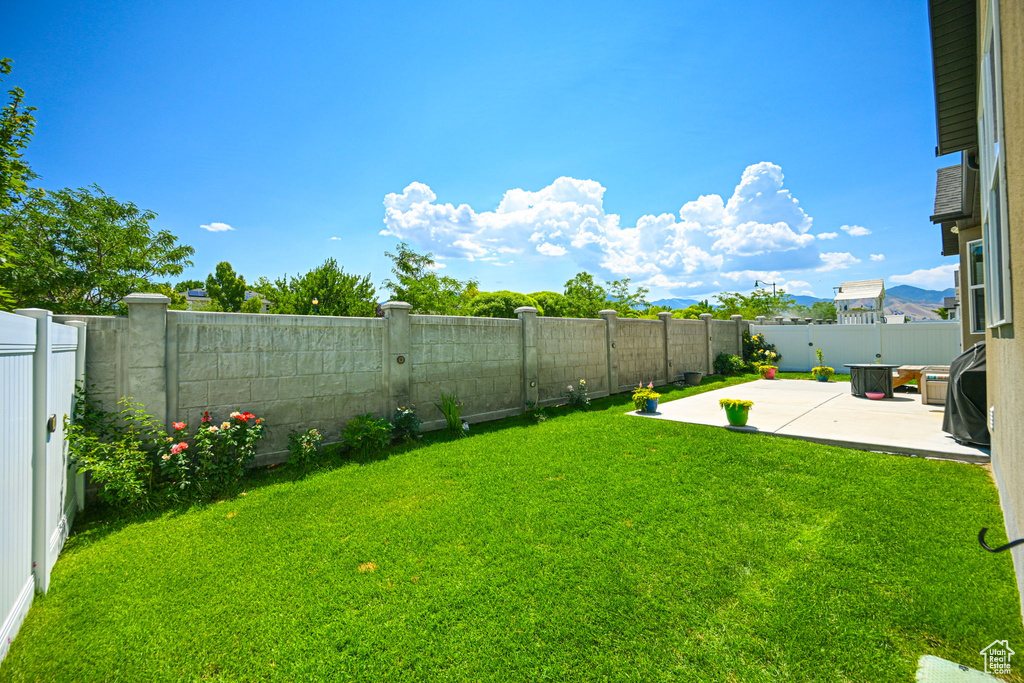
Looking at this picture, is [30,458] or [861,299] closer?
[30,458]

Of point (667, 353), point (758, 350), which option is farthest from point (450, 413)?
point (758, 350)

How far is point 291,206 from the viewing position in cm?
1345

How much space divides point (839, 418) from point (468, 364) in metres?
7.23

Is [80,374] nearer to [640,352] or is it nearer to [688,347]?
[640,352]

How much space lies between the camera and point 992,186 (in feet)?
9.55

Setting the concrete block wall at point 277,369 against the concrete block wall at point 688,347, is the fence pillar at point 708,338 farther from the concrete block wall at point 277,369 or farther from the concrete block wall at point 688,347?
the concrete block wall at point 277,369

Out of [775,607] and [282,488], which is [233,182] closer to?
[282,488]

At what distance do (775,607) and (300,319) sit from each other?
6077 mm

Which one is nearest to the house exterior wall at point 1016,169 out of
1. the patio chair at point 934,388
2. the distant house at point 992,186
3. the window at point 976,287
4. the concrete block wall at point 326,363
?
the distant house at point 992,186

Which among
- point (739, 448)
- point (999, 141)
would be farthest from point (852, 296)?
point (999, 141)

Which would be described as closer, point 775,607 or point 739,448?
point 775,607

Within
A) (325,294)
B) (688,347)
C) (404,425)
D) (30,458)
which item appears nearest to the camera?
(30,458)

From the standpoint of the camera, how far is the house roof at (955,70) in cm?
403

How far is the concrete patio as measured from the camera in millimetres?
5594
